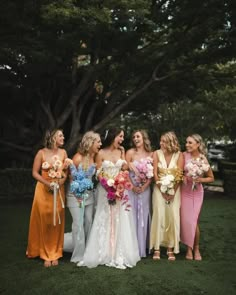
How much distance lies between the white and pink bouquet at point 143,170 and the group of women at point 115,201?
0.06ft

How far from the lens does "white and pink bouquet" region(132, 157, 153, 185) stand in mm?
6875

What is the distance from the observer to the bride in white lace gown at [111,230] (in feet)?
21.1

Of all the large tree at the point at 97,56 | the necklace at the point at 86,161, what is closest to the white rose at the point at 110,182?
the necklace at the point at 86,161

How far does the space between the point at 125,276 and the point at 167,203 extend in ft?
5.40

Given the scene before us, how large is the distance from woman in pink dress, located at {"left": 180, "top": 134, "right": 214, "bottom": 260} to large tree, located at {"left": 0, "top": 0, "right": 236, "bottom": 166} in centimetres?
558

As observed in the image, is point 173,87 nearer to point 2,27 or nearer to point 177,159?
point 2,27

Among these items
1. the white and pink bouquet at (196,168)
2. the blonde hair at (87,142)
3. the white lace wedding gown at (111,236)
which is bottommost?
the white lace wedding gown at (111,236)

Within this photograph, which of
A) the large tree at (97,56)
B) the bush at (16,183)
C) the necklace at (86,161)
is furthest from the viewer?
the bush at (16,183)

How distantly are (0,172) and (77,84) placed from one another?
531cm

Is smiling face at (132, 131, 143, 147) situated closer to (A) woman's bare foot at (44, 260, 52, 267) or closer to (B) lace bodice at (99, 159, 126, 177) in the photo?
(B) lace bodice at (99, 159, 126, 177)

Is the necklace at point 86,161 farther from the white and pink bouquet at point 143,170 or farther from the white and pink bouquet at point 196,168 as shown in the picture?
the white and pink bouquet at point 196,168

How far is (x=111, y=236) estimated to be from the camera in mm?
6559

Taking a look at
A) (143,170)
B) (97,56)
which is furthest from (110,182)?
(97,56)

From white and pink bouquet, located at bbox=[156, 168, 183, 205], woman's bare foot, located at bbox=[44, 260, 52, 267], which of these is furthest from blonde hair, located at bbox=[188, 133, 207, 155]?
woman's bare foot, located at bbox=[44, 260, 52, 267]
